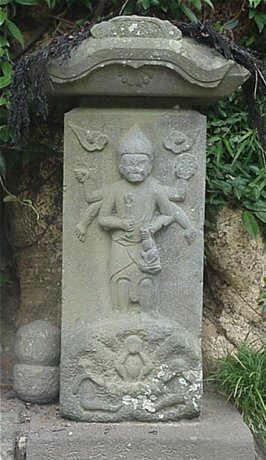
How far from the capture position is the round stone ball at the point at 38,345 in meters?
3.76

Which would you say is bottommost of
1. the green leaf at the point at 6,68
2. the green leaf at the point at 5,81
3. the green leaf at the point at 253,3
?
the green leaf at the point at 5,81

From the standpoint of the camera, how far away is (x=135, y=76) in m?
3.37

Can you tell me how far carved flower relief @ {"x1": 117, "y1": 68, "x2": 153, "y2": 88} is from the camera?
3.35 meters

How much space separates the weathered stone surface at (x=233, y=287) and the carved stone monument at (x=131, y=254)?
66 centimetres

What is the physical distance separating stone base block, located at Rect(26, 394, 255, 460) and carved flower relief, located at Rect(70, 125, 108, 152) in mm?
1178

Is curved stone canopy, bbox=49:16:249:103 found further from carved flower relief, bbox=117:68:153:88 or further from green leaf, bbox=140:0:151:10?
green leaf, bbox=140:0:151:10

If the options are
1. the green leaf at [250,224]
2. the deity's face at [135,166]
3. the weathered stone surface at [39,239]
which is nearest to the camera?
the deity's face at [135,166]

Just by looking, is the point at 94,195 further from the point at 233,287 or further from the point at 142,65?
the point at 233,287

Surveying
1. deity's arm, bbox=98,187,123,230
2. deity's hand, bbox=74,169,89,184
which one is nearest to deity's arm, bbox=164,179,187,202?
deity's arm, bbox=98,187,123,230

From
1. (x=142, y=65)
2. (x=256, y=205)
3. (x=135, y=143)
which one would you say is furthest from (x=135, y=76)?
(x=256, y=205)

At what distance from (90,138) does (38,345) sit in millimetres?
962

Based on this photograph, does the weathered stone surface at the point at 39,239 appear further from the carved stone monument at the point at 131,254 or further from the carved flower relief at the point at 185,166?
the carved flower relief at the point at 185,166

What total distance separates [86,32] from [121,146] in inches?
19.1

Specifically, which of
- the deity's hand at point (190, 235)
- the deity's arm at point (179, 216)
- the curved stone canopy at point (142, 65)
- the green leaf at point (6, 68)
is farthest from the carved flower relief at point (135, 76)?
the green leaf at point (6, 68)
